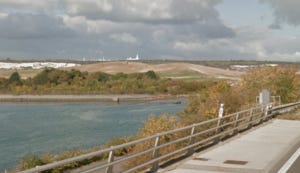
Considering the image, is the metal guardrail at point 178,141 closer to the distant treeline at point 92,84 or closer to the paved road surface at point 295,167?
the paved road surface at point 295,167

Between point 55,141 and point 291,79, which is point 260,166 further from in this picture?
point 291,79

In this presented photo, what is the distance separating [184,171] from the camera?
11.8 meters

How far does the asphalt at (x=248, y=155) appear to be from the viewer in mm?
12367

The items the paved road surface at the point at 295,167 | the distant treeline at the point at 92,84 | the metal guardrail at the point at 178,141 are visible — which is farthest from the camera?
the distant treeline at the point at 92,84

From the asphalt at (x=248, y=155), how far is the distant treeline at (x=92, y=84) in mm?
137200

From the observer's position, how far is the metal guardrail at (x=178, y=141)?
31.5 feet

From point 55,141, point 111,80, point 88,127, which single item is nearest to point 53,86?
point 111,80

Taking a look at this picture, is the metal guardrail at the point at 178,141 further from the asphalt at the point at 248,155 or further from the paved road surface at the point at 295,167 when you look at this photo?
the paved road surface at the point at 295,167

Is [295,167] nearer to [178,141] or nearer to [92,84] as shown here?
[178,141]

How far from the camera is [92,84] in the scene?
587 feet

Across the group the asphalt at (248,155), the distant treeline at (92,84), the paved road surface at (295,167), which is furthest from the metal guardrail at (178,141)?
the distant treeline at (92,84)

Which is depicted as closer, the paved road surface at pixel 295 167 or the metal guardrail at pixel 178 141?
the metal guardrail at pixel 178 141

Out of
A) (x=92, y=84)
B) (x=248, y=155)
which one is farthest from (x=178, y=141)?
(x=92, y=84)

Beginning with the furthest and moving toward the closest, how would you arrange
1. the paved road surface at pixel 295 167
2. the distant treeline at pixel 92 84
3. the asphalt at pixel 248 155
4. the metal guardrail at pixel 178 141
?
the distant treeline at pixel 92 84 → the asphalt at pixel 248 155 → the paved road surface at pixel 295 167 → the metal guardrail at pixel 178 141
